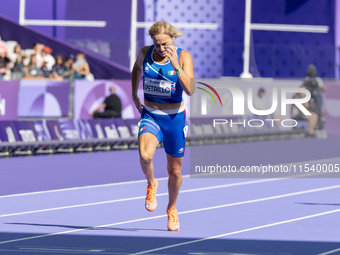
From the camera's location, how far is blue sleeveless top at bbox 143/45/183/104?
829 centimetres

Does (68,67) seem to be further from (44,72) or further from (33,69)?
(33,69)

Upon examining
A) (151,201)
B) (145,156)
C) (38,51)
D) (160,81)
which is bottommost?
(151,201)

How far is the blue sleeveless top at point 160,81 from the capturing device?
8.29 metres

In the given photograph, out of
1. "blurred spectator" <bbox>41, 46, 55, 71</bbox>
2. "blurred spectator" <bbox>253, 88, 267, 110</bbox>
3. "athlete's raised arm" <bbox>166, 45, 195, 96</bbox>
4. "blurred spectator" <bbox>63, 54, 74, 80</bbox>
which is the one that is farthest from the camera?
"blurred spectator" <bbox>253, 88, 267, 110</bbox>

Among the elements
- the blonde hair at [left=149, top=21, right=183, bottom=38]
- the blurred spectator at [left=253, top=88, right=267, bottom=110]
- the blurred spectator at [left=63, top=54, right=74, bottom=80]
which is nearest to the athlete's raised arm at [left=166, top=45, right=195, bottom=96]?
the blonde hair at [left=149, top=21, right=183, bottom=38]

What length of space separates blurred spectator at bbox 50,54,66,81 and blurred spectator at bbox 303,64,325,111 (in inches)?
424

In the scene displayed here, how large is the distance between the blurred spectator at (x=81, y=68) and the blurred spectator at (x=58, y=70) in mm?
685

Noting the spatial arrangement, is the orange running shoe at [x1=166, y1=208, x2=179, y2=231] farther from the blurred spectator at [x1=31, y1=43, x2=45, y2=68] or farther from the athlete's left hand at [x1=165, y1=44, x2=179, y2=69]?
the blurred spectator at [x1=31, y1=43, x2=45, y2=68]

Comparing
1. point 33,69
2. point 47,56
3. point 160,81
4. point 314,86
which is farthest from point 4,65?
point 160,81

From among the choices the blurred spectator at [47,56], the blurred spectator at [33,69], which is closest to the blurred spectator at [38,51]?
the blurred spectator at [47,56]

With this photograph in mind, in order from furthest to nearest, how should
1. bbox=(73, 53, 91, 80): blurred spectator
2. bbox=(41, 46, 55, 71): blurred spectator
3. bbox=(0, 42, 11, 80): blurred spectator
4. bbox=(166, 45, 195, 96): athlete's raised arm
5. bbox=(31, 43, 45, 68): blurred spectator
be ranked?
bbox=(73, 53, 91, 80): blurred spectator < bbox=(41, 46, 55, 71): blurred spectator < bbox=(31, 43, 45, 68): blurred spectator < bbox=(0, 42, 11, 80): blurred spectator < bbox=(166, 45, 195, 96): athlete's raised arm

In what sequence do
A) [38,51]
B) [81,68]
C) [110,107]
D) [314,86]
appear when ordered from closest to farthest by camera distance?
[110,107] → [38,51] → [81,68] → [314,86]

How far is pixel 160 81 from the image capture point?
831 centimetres

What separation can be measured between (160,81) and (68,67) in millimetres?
15478
